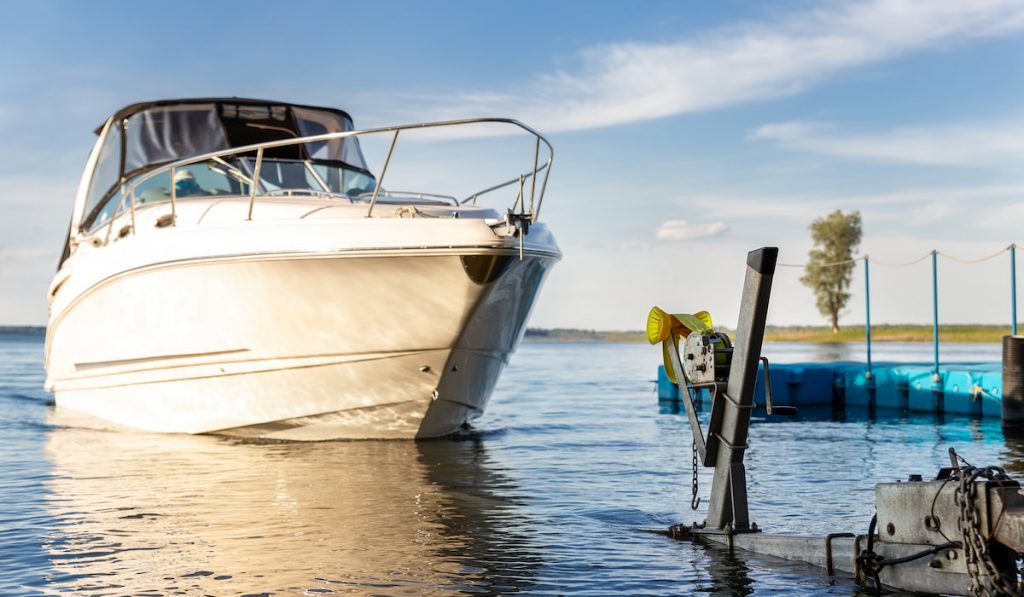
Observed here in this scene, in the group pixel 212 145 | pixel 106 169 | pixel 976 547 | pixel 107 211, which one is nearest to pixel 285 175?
pixel 212 145

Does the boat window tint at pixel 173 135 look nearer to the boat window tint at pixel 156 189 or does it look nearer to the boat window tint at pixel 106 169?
the boat window tint at pixel 106 169

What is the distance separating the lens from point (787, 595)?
17.4 feet

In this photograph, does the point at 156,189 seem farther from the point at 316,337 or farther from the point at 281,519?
the point at 281,519

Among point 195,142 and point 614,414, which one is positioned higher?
point 195,142

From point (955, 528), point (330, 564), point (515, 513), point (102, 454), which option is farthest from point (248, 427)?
point (955, 528)

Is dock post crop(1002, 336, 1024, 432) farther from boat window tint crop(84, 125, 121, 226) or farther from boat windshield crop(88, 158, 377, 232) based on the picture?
boat window tint crop(84, 125, 121, 226)

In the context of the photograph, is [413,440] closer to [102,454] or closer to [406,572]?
[102,454]

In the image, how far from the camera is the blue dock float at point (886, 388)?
1611 cm

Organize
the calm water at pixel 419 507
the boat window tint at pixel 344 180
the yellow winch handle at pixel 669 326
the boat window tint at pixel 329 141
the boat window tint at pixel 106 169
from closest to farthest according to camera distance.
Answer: the calm water at pixel 419 507
the yellow winch handle at pixel 669 326
the boat window tint at pixel 344 180
the boat window tint at pixel 329 141
the boat window tint at pixel 106 169

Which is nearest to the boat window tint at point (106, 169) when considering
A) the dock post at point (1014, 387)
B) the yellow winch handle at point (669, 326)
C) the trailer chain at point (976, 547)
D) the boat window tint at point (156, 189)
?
the boat window tint at point (156, 189)

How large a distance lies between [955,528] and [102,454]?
959 cm

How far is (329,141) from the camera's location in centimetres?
1241

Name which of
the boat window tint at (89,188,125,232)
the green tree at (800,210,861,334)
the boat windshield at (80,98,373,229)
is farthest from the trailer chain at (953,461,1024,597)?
the green tree at (800,210,861,334)

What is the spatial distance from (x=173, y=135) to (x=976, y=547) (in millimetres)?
10909
